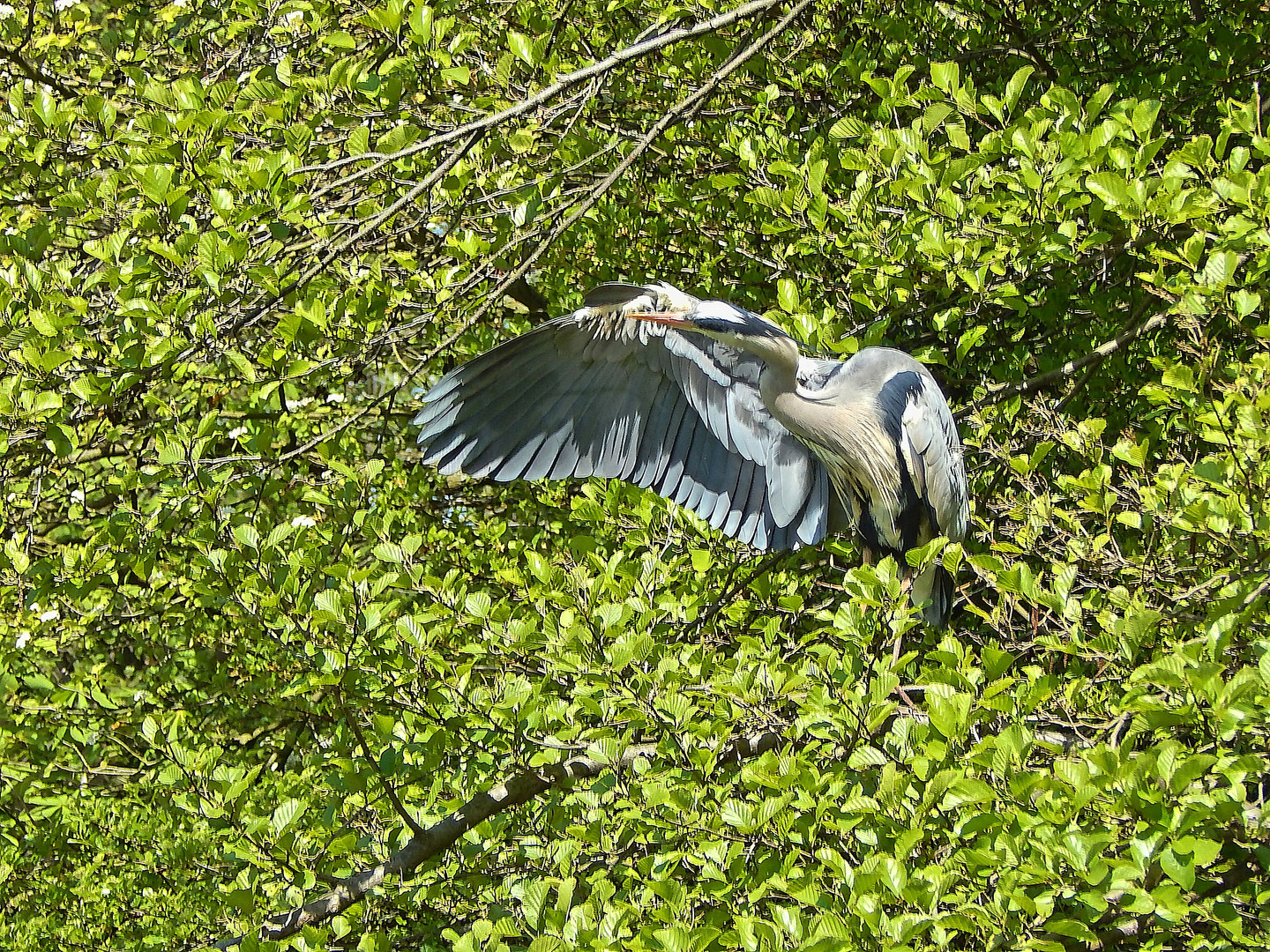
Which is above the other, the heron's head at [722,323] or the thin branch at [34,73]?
the thin branch at [34,73]

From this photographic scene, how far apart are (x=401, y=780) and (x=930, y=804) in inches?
59.7

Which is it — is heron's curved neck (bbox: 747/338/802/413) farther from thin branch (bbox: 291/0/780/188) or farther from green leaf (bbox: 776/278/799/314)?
thin branch (bbox: 291/0/780/188)

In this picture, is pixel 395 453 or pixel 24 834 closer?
pixel 24 834

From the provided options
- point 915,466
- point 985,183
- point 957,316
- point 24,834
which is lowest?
point 24,834

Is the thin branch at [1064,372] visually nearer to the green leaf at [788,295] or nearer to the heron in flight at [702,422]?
the heron in flight at [702,422]

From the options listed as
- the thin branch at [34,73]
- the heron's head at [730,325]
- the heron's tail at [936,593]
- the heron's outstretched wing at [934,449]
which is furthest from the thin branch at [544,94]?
the heron's tail at [936,593]

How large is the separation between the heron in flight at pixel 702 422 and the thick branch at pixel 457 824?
35.9 inches

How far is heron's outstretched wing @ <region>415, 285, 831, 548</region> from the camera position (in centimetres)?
339

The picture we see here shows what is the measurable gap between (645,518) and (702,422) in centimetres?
41

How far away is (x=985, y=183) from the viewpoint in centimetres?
292

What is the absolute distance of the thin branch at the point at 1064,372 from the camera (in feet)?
10.0

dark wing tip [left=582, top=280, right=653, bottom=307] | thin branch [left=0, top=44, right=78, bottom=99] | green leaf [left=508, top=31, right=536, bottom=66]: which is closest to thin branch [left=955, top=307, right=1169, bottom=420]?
dark wing tip [left=582, top=280, right=653, bottom=307]

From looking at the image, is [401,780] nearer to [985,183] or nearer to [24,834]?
[24,834]

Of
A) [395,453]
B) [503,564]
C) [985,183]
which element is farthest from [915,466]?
[395,453]
